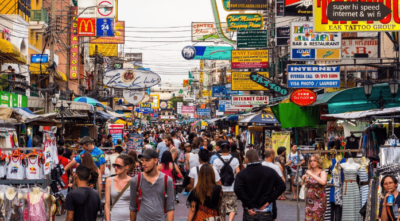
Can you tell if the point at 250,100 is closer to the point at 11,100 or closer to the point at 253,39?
the point at 253,39

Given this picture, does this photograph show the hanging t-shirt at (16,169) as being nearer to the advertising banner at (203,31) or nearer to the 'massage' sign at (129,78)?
the 'massage' sign at (129,78)

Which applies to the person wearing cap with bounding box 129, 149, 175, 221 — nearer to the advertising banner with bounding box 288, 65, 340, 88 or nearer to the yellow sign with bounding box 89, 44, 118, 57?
the advertising banner with bounding box 288, 65, 340, 88

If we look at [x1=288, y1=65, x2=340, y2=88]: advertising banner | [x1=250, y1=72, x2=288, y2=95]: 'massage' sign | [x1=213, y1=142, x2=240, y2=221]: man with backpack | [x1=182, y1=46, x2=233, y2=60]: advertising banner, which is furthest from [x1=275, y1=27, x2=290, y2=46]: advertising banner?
[x1=213, y1=142, x2=240, y2=221]: man with backpack

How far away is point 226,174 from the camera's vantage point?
10.1m

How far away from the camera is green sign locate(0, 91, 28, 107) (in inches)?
852

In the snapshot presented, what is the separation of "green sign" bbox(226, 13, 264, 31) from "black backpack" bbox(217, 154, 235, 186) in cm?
1708

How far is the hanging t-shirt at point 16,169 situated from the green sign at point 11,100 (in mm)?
11133

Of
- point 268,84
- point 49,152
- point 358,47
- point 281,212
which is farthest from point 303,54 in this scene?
point 49,152

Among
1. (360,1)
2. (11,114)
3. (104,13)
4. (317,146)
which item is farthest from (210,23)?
(360,1)

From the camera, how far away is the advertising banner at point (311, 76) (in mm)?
17344

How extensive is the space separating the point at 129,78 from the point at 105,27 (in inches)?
221

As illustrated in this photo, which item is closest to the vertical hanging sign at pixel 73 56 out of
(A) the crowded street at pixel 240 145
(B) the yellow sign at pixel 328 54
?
(A) the crowded street at pixel 240 145

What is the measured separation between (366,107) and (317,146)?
2.40 metres

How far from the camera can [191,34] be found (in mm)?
33094
